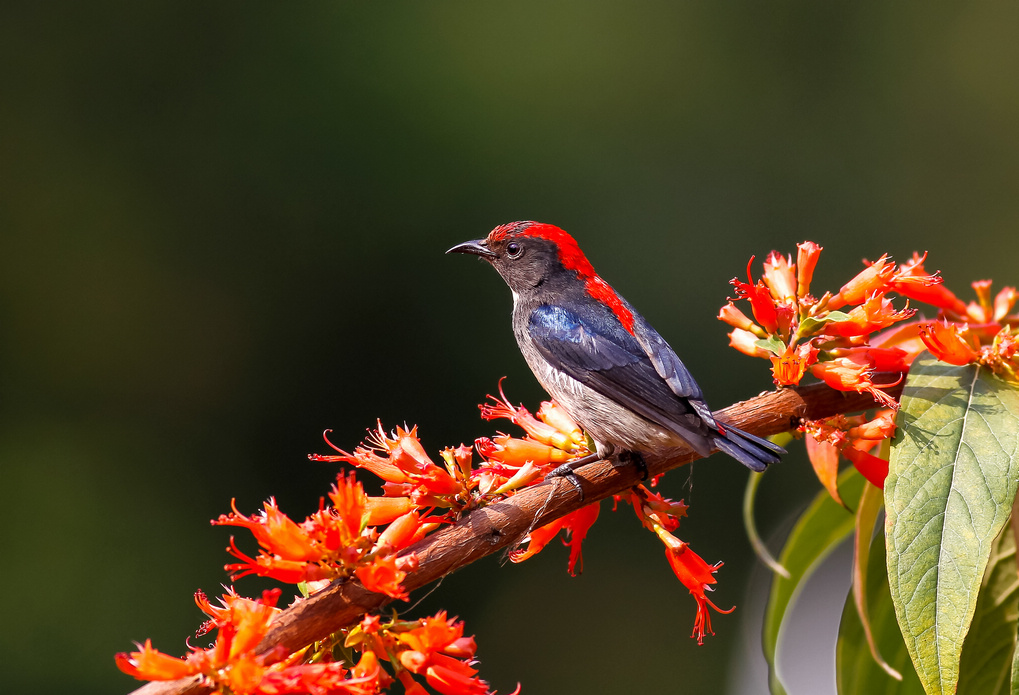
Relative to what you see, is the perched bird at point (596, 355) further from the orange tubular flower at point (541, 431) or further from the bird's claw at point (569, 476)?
the bird's claw at point (569, 476)

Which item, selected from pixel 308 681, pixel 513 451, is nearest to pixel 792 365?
pixel 513 451

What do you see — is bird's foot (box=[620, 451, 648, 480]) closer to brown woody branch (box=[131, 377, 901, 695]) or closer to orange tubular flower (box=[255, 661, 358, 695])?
brown woody branch (box=[131, 377, 901, 695])

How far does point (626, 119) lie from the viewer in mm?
9859

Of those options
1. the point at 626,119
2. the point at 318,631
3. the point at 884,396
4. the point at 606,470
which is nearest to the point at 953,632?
the point at 884,396

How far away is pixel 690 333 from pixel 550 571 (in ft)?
8.36

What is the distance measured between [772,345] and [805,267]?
227mm

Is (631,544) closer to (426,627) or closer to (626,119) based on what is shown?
(626,119)

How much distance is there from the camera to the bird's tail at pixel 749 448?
71.5 inches

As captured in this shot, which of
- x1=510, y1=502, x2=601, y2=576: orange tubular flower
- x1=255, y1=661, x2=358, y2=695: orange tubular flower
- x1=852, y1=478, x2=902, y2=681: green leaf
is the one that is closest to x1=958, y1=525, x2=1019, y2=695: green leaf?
x1=852, y1=478, x2=902, y2=681: green leaf

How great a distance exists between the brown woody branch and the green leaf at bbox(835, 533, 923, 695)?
0.41m

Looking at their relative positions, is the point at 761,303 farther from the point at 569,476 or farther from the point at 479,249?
the point at 479,249

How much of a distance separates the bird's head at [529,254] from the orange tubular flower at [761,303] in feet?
2.52

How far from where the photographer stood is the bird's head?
2578 millimetres

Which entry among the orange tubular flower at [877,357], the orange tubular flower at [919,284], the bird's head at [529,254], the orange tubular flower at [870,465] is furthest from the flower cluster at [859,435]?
the bird's head at [529,254]
